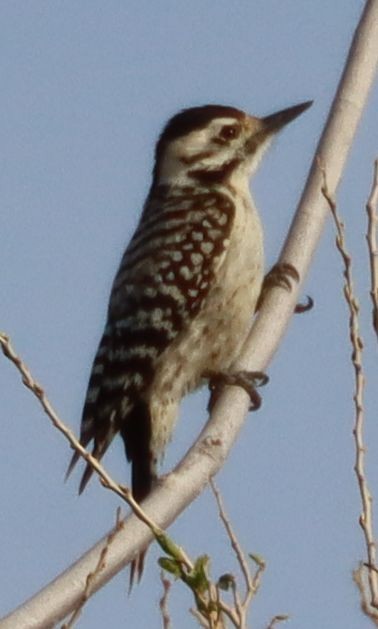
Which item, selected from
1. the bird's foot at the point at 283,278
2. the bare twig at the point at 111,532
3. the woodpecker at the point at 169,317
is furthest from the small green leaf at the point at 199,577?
the woodpecker at the point at 169,317

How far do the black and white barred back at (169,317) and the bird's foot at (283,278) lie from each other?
0.25 m

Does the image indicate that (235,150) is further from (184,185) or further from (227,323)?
(227,323)

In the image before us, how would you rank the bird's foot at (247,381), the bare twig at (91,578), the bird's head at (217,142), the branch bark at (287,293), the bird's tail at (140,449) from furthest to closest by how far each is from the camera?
the bird's head at (217,142) < the bird's tail at (140,449) < the bird's foot at (247,381) < the branch bark at (287,293) < the bare twig at (91,578)

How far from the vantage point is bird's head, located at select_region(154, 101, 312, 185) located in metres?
8.56

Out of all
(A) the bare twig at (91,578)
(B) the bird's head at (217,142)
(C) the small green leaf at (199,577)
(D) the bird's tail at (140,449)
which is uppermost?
(A) the bare twig at (91,578)

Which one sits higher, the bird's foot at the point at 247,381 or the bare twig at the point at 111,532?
the bare twig at the point at 111,532

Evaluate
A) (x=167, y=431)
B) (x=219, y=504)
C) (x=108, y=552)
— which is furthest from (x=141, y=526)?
(x=167, y=431)

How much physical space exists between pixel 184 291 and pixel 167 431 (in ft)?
2.25

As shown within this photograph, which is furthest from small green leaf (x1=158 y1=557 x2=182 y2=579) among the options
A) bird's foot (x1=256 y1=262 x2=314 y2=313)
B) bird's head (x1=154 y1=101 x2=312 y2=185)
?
bird's head (x1=154 y1=101 x2=312 y2=185)

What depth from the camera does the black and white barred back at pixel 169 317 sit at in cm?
767

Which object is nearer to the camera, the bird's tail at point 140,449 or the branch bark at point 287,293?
the branch bark at point 287,293

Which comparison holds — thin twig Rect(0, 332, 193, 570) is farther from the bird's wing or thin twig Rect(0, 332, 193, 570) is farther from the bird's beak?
the bird's beak

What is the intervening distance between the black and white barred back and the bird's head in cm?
17

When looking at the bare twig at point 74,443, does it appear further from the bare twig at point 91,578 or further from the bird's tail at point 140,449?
the bird's tail at point 140,449
